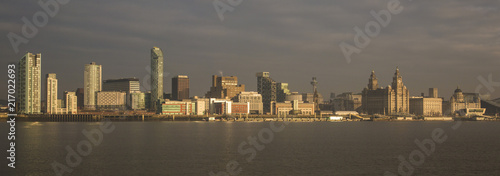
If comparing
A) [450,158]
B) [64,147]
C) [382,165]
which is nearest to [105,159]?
[64,147]

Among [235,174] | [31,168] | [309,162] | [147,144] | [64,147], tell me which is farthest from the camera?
[147,144]

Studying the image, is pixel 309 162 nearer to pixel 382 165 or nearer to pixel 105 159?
pixel 382 165

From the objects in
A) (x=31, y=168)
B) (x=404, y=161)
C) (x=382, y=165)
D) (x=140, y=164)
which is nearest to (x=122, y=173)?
(x=140, y=164)

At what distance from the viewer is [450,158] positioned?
68.8 m

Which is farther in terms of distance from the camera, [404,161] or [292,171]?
[404,161]

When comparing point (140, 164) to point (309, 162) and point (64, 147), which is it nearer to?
point (309, 162)

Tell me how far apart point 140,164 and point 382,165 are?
88.4ft

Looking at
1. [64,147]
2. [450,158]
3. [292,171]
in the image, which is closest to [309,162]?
[292,171]

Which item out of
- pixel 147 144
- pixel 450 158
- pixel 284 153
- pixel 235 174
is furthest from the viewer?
pixel 147 144

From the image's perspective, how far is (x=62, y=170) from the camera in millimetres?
56719

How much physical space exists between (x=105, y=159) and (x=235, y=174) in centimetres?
1949

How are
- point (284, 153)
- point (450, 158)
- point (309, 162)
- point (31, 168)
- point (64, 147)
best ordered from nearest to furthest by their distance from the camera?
point (31, 168) → point (309, 162) → point (450, 158) → point (284, 153) → point (64, 147)

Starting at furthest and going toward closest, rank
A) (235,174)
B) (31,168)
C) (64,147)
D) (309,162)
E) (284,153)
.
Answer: (64,147), (284,153), (309,162), (31,168), (235,174)

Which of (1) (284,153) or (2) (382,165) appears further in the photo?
(1) (284,153)
